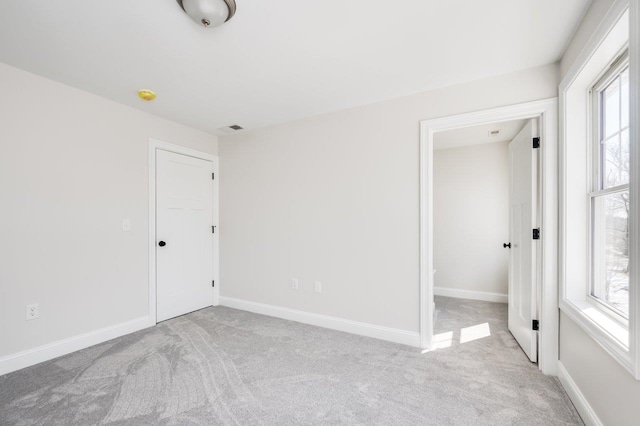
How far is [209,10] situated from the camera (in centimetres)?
157

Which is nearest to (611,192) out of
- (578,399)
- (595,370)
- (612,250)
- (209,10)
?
(612,250)

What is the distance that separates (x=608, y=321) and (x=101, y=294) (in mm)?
3923

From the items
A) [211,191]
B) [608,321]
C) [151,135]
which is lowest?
[608,321]

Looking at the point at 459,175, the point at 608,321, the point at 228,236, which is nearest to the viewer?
the point at 608,321

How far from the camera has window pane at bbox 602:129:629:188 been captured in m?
1.53

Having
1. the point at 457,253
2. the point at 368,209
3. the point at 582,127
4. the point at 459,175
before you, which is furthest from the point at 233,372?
the point at 459,175

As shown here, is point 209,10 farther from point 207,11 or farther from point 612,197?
point 612,197

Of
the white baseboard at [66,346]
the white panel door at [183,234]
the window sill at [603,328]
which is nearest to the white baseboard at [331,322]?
the white panel door at [183,234]

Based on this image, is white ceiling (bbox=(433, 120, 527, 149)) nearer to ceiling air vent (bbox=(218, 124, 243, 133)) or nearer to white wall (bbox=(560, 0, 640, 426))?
white wall (bbox=(560, 0, 640, 426))

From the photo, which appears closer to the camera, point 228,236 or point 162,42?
point 162,42

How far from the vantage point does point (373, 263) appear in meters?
2.86

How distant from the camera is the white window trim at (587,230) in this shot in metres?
1.16

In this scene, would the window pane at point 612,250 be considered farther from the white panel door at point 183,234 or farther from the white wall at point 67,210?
the white panel door at point 183,234

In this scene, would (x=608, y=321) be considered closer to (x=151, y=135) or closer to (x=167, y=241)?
(x=167, y=241)
